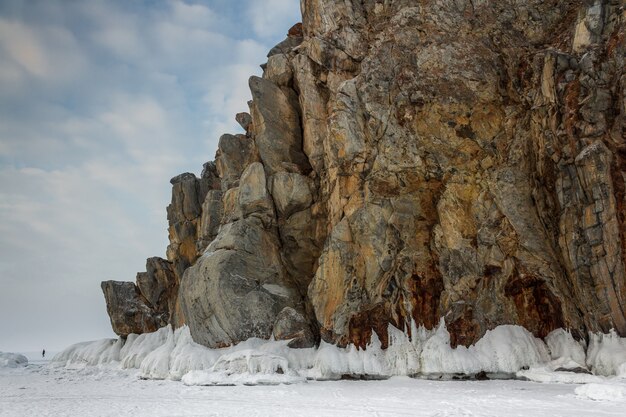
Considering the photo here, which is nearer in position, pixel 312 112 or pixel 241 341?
pixel 241 341

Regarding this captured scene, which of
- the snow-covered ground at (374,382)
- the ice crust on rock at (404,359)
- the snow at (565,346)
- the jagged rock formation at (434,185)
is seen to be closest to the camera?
the snow-covered ground at (374,382)

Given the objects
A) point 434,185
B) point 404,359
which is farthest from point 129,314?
point 434,185

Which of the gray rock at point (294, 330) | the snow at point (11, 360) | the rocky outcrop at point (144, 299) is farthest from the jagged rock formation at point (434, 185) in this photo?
the snow at point (11, 360)

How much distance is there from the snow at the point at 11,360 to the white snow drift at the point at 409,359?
36.4 meters

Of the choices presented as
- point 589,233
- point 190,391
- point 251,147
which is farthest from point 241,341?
point 589,233

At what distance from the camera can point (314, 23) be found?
3725 centimetres

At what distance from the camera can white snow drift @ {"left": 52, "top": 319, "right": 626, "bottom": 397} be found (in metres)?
21.8

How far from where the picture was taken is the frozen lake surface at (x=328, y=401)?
1513 cm

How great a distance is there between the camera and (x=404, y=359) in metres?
26.5

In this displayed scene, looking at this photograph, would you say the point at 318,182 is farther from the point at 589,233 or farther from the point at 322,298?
the point at 589,233

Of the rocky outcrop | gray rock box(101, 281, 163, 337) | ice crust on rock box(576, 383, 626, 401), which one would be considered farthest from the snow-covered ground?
the rocky outcrop

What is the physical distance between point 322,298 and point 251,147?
15703 mm

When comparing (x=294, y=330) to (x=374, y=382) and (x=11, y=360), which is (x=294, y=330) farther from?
(x=11, y=360)

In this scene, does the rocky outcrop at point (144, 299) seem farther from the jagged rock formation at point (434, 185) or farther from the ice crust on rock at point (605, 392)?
the ice crust on rock at point (605, 392)
